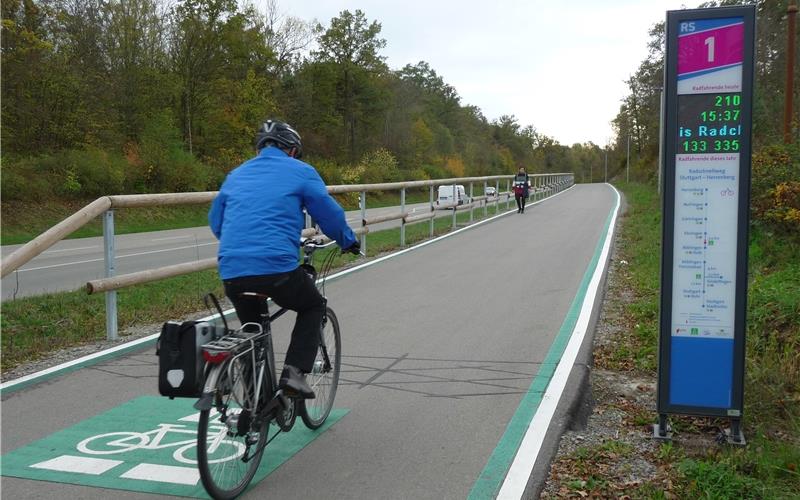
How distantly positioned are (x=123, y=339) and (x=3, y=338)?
56.1 inches

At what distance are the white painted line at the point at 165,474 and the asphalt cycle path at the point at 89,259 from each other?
15.7 feet

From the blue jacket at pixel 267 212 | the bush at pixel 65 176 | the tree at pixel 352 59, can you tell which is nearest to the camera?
the blue jacket at pixel 267 212

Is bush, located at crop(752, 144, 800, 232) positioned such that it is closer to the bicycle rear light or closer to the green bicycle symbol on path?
the green bicycle symbol on path

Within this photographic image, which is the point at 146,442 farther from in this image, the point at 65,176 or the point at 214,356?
the point at 65,176

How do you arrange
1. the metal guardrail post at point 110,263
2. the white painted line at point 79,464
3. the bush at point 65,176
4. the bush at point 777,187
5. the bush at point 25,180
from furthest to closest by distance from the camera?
the bush at point 65,176, the bush at point 25,180, the bush at point 777,187, the metal guardrail post at point 110,263, the white painted line at point 79,464

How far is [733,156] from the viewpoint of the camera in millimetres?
4660

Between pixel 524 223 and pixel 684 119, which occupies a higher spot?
pixel 684 119

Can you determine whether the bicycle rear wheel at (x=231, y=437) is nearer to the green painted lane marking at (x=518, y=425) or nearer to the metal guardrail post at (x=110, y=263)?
the green painted lane marking at (x=518, y=425)

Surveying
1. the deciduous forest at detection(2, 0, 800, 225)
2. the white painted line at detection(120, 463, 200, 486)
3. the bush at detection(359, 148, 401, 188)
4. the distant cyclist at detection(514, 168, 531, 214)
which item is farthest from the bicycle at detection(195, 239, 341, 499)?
the bush at detection(359, 148, 401, 188)

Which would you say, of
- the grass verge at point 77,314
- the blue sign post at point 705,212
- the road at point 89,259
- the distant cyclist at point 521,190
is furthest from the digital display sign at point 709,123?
the distant cyclist at point 521,190

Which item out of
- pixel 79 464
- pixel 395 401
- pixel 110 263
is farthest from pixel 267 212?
pixel 110 263

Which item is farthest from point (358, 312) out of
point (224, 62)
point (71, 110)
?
point (224, 62)

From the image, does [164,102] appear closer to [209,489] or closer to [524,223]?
[524,223]

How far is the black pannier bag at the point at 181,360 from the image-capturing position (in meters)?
3.58
